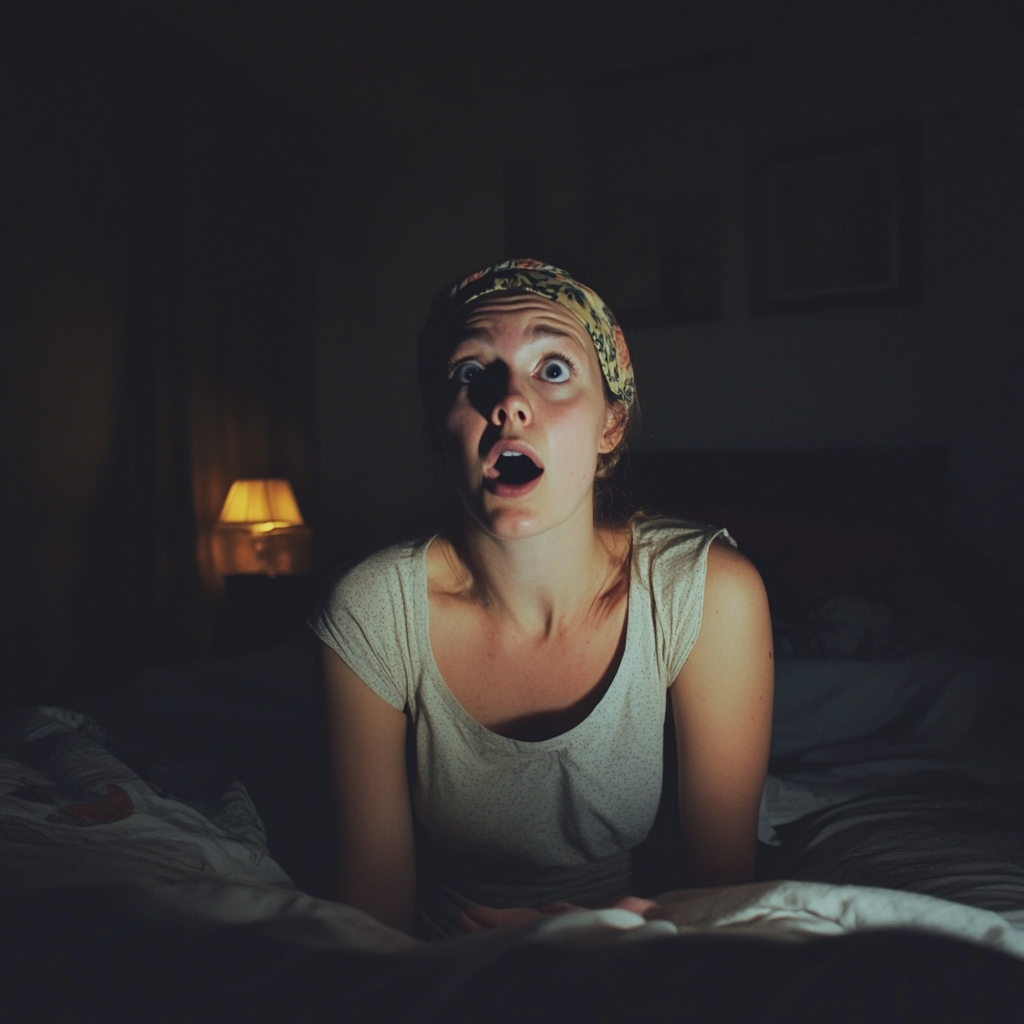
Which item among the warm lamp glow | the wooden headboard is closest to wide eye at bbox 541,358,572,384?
the wooden headboard

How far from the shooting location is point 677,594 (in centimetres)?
102

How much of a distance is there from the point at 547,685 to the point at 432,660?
0.17m

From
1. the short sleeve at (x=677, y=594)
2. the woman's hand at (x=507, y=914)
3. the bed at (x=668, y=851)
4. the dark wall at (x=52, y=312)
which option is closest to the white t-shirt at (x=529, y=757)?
the short sleeve at (x=677, y=594)

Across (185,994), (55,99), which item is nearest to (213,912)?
(185,994)

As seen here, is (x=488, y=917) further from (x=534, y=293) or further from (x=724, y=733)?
(x=534, y=293)

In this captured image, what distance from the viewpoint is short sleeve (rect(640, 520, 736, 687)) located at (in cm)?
101

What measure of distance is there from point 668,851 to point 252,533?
9.01ft

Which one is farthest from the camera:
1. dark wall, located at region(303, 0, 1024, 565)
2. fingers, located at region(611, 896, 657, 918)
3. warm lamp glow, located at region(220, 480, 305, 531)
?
warm lamp glow, located at region(220, 480, 305, 531)

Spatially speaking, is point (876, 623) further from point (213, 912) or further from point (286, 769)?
point (213, 912)

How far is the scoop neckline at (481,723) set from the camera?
0.98 meters

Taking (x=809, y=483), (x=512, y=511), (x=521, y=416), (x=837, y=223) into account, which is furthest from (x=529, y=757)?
(x=837, y=223)

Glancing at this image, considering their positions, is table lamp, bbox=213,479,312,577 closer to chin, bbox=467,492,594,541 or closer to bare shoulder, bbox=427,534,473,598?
bare shoulder, bbox=427,534,473,598

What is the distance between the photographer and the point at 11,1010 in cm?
37

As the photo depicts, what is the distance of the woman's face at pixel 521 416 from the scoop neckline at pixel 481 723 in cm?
15
